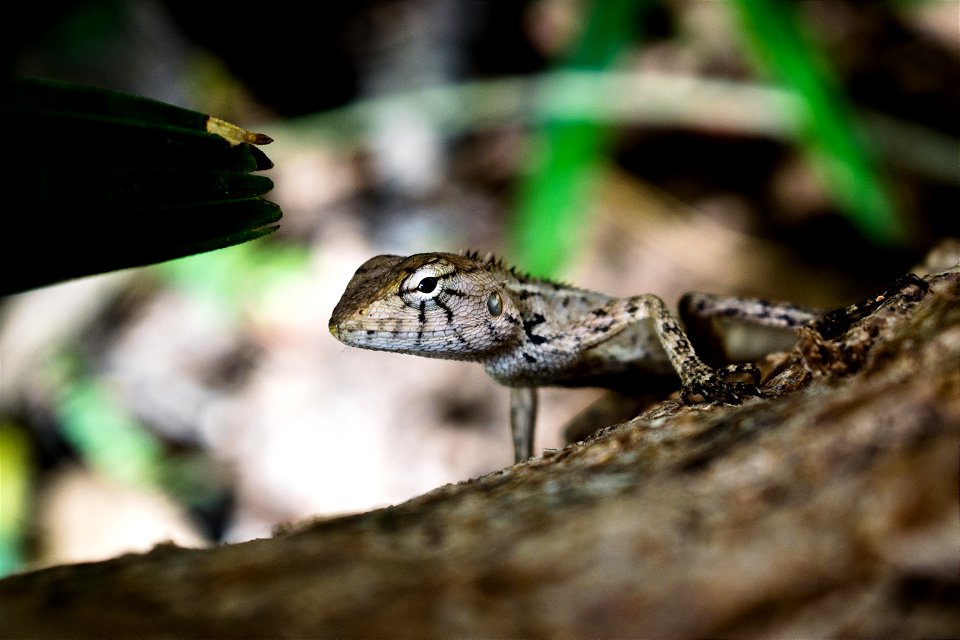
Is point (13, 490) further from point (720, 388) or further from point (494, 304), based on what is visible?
point (720, 388)

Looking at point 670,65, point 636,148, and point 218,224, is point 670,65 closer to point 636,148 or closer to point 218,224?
point 636,148

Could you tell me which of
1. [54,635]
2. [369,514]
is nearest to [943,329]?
[369,514]

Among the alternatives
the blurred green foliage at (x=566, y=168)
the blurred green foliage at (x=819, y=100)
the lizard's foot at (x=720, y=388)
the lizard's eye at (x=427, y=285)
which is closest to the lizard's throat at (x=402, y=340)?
the lizard's eye at (x=427, y=285)

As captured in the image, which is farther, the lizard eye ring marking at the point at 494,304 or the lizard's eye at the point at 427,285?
the lizard eye ring marking at the point at 494,304

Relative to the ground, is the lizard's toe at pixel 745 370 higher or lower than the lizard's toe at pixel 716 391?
higher

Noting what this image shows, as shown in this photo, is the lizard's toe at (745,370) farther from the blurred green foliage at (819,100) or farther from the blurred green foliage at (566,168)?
the blurred green foliage at (819,100)

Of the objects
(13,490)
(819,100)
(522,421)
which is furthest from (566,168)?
(13,490)

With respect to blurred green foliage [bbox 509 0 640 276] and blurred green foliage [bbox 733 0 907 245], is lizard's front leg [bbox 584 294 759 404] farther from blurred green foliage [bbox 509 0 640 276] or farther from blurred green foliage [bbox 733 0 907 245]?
blurred green foliage [bbox 733 0 907 245]
